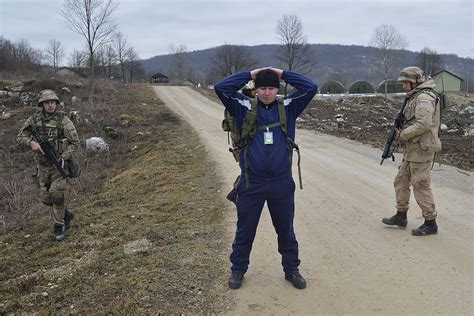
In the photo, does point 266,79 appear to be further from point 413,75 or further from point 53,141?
point 53,141

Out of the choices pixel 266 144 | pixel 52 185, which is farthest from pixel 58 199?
pixel 266 144

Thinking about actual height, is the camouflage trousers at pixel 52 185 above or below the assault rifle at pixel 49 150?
below

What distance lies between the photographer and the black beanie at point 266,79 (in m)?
3.79

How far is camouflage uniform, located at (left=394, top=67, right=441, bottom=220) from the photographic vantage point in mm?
5148

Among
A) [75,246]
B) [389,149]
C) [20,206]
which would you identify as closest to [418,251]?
[389,149]

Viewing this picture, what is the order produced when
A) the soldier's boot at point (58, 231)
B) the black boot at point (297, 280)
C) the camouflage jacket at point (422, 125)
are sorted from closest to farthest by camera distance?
the black boot at point (297, 280)
the camouflage jacket at point (422, 125)
the soldier's boot at point (58, 231)

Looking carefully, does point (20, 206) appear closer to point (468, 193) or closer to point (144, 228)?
point (144, 228)

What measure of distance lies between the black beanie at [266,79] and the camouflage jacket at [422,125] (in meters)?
2.22

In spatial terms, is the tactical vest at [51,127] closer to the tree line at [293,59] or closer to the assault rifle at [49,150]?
the assault rifle at [49,150]

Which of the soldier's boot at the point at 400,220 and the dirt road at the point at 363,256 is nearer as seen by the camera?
the dirt road at the point at 363,256

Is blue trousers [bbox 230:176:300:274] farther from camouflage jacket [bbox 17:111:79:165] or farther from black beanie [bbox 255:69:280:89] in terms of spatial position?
camouflage jacket [bbox 17:111:79:165]

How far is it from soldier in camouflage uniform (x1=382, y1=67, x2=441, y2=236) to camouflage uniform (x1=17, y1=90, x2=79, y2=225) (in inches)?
178

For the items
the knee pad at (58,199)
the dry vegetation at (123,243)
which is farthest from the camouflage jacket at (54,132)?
the dry vegetation at (123,243)

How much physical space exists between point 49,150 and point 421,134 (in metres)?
4.89
